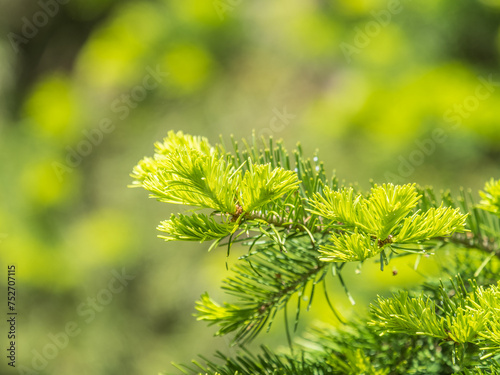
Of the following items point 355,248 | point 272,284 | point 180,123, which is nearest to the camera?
point 355,248

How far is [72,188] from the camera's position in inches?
94.8

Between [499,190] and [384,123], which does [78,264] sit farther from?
[499,190]

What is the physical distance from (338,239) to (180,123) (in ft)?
7.38

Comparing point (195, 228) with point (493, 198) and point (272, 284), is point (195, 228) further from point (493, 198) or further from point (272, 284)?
point (493, 198)

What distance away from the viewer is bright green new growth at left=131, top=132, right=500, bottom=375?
0.97 feet

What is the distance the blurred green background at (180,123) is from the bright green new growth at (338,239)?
96 centimetres

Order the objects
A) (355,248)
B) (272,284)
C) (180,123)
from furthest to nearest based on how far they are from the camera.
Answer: (180,123), (272,284), (355,248)

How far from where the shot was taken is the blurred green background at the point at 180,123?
1832 mm

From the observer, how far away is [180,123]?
8.15ft

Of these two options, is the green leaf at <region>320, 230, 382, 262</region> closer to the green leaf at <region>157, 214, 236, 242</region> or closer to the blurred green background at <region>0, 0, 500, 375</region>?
the green leaf at <region>157, 214, 236, 242</region>

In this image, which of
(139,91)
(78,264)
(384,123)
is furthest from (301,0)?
(78,264)

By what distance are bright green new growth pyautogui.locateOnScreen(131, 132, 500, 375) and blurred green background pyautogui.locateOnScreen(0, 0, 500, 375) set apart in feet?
3.15

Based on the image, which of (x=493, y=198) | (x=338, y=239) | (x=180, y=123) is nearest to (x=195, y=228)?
(x=338, y=239)

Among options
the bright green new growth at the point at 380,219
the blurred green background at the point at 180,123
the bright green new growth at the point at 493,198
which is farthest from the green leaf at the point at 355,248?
the blurred green background at the point at 180,123
